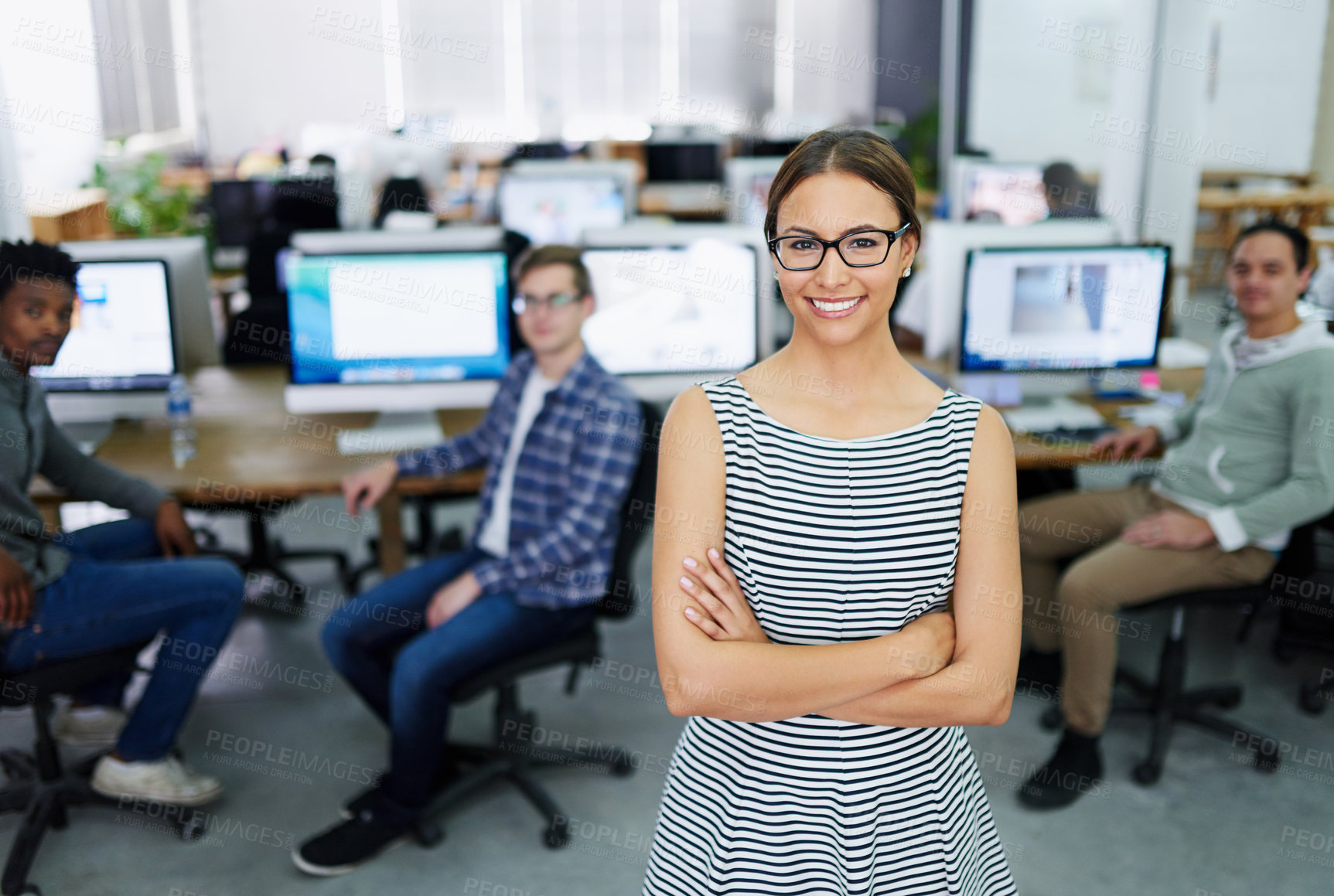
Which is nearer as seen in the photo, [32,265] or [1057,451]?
[32,265]

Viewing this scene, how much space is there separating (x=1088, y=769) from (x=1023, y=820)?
9.4 inches

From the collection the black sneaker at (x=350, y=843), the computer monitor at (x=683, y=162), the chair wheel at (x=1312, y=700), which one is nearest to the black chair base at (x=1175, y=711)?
the chair wheel at (x=1312, y=700)

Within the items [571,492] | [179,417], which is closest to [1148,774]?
[571,492]

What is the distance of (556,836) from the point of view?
2.55m

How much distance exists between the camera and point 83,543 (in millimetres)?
2781

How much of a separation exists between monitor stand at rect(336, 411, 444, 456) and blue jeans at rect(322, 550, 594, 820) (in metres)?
0.43

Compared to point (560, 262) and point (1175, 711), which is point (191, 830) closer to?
point (560, 262)

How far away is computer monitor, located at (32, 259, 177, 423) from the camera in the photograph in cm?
312

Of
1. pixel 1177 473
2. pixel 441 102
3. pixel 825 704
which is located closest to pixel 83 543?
pixel 825 704

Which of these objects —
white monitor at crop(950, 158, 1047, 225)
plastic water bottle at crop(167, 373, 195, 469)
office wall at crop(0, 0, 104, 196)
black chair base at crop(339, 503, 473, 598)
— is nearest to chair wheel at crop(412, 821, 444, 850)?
plastic water bottle at crop(167, 373, 195, 469)

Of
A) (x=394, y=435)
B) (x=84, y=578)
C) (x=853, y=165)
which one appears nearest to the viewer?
(x=853, y=165)

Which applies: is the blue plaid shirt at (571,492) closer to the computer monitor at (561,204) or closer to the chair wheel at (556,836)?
the chair wheel at (556,836)

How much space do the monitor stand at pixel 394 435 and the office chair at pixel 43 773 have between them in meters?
0.77

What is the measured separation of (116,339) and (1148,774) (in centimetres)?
302
